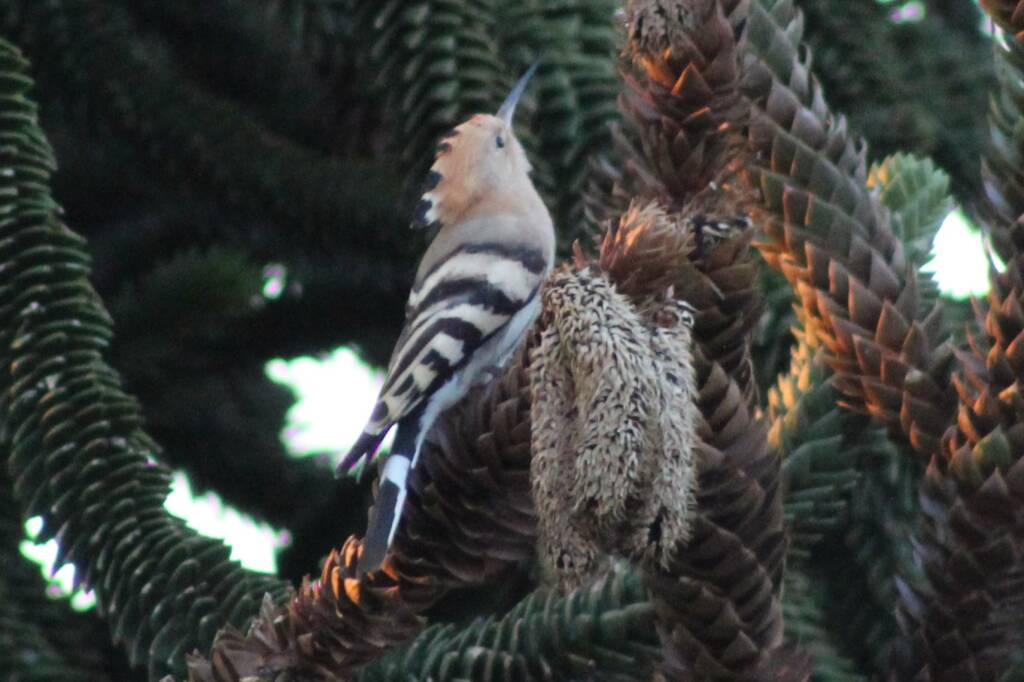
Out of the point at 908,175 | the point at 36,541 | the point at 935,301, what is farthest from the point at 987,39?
the point at 36,541

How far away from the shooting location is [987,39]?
299cm

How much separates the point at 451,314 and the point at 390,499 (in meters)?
0.67

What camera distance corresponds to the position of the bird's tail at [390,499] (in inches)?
54.9

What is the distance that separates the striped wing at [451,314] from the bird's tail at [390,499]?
1.7 inches

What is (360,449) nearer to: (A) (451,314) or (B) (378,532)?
(B) (378,532)

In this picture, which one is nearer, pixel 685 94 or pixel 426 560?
pixel 685 94

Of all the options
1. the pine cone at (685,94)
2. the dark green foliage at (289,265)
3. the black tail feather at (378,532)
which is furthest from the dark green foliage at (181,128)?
the pine cone at (685,94)

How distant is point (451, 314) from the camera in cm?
217

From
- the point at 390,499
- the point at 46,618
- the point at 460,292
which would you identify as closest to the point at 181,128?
the point at 460,292

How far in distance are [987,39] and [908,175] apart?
1317 millimetres

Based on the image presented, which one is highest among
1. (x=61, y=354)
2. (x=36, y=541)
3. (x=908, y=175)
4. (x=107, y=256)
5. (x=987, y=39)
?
(x=908, y=175)

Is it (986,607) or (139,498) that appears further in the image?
(139,498)

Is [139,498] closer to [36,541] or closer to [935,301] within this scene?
[36,541]

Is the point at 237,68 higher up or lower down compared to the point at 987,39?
lower down
